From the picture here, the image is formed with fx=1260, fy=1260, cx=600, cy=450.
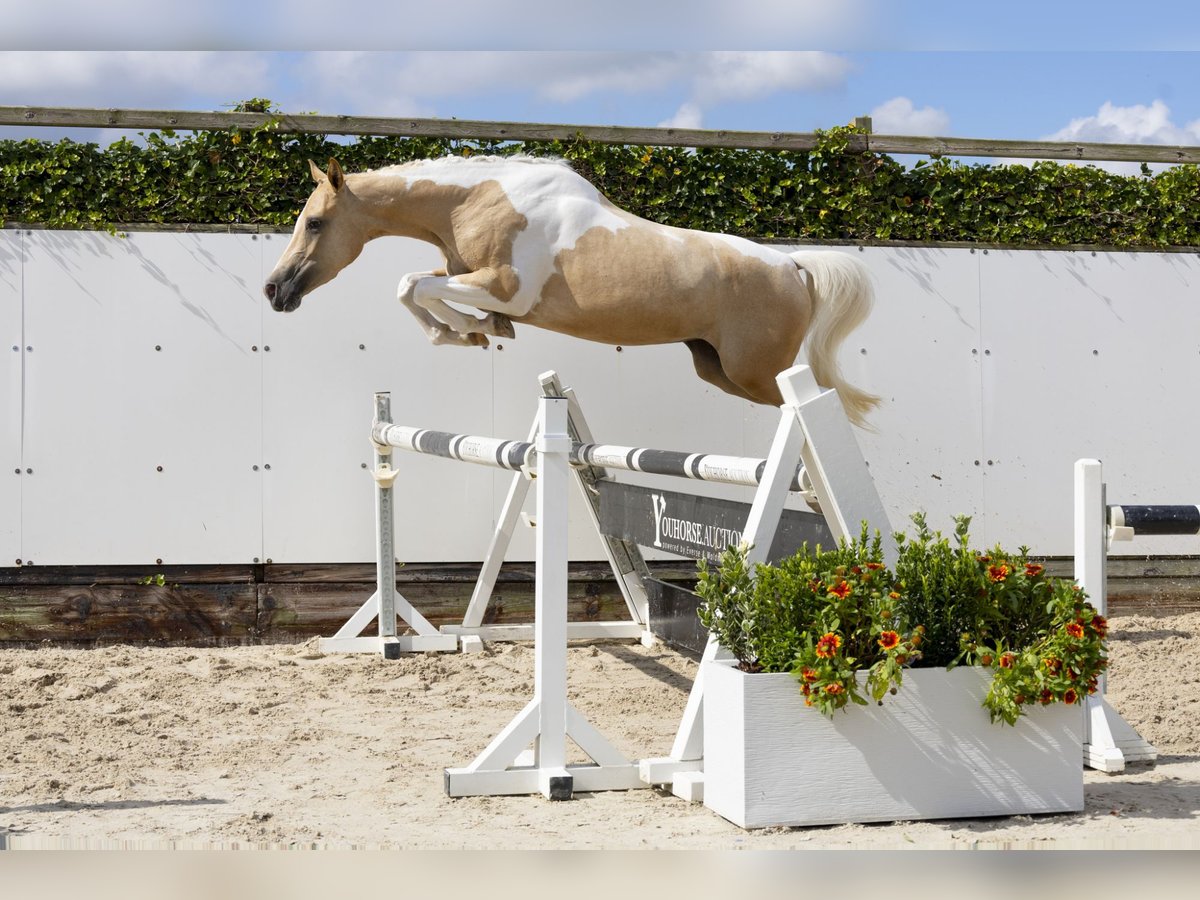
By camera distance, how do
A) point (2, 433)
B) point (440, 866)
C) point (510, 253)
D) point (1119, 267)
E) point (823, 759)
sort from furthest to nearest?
point (1119, 267) < point (2, 433) < point (510, 253) < point (823, 759) < point (440, 866)

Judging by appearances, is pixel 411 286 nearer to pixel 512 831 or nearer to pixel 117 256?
pixel 512 831

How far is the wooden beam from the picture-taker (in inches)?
222

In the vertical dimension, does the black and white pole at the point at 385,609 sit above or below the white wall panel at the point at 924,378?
below

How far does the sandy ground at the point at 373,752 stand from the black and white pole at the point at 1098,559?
0.24 ft

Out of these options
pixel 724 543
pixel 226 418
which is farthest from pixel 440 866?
pixel 226 418

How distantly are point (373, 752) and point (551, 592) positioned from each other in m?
0.92

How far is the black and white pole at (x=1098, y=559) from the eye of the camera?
3.54 meters

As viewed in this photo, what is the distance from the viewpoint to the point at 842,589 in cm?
293

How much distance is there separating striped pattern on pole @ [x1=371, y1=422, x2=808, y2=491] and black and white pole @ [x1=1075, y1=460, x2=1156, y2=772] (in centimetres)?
80

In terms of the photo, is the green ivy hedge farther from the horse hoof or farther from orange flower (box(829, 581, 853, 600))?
orange flower (box(829, 581, 853, 600))

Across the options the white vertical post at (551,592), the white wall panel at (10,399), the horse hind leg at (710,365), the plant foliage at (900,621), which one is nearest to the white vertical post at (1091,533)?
the plant foliage at (900,621)

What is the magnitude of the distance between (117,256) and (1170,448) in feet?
16.7

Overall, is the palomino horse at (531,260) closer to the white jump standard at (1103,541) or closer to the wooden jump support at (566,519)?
the wooden jump support at (566,519)

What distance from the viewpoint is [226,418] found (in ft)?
18.7
